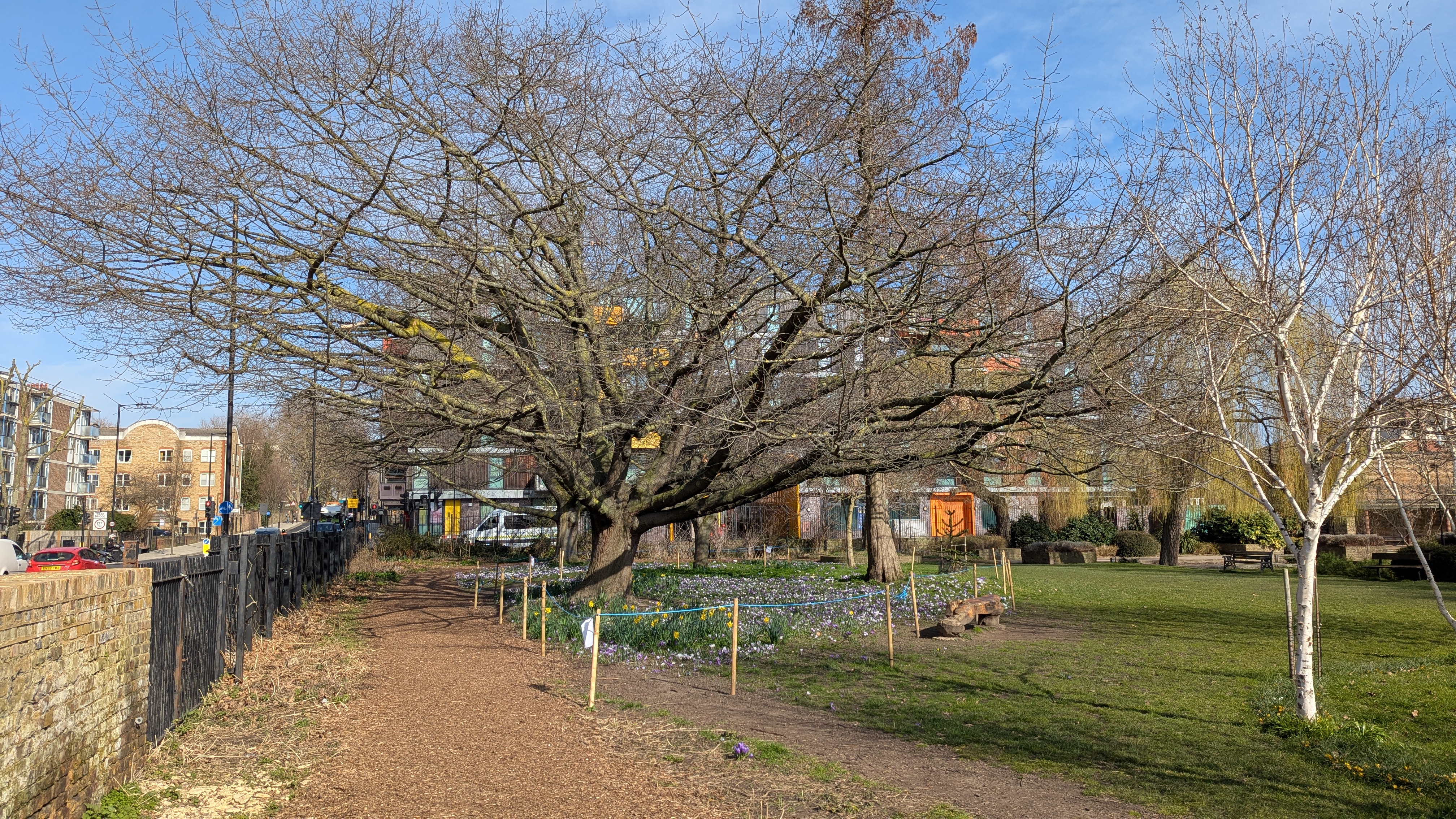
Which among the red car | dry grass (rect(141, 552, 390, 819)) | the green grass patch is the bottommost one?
dry grass (rect(141, 552, 390, 819))

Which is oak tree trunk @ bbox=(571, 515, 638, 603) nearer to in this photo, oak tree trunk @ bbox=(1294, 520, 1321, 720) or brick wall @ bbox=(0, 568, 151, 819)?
brick wall @ bbox=(0, 568, 151, 819)

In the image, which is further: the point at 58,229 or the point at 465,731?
the point at 58,229

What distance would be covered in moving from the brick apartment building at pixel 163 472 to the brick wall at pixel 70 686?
61.4m

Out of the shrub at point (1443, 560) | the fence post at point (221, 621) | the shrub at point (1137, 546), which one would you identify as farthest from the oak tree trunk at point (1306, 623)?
the shrub at point (1137, 546)

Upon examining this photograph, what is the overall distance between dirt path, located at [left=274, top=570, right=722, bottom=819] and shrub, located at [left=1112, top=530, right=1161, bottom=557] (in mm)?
29984

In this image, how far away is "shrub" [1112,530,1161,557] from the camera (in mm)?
37219

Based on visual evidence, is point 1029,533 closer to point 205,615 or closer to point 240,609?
point 240,609

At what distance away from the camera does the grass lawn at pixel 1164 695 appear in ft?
23.7

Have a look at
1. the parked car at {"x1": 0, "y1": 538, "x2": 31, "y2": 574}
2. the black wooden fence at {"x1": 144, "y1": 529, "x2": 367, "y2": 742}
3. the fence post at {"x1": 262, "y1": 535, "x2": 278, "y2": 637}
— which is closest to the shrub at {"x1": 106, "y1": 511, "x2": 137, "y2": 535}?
the parked car at {"x1": 0, "y1": 538, "x2": 31, "y2": 574}

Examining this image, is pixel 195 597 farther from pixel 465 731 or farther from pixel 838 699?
pixel 838 699

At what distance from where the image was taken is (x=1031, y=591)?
21.9m

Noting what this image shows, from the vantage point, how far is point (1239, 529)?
118ft

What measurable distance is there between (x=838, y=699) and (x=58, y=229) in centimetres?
931

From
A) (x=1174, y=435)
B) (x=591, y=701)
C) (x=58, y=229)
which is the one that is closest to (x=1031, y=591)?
(x=1174, y=435)
